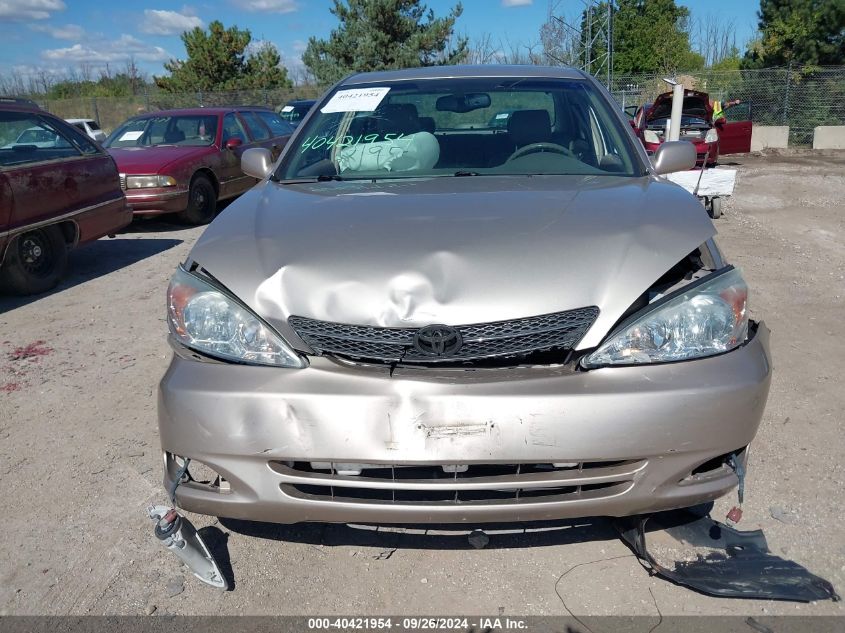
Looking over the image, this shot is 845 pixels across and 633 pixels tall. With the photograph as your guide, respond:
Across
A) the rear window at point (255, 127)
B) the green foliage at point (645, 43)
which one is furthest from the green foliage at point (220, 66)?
the rear window at point (255, 127)

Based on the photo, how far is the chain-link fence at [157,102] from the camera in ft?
96.1

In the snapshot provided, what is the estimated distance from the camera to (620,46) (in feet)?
135

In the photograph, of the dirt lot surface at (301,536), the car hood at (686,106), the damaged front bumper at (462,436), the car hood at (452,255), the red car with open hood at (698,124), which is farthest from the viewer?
the car hood at (686,106)

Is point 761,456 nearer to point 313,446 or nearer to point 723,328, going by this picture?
point 723,328

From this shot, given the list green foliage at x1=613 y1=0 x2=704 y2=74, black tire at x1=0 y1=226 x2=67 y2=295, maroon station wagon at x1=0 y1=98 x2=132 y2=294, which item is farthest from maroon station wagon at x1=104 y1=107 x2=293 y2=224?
green foliage at x1=613 y1=0 x2=704 y2=74

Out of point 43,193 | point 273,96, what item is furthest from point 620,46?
point 43,193

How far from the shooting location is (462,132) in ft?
11.5

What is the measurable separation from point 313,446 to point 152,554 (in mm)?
1039

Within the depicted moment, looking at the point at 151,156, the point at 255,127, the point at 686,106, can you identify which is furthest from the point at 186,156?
the point at 686,106

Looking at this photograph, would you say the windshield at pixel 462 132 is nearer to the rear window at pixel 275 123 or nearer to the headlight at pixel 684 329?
the headlight at pixel 684 329

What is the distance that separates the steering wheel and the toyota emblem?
1474 mm

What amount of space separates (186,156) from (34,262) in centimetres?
324

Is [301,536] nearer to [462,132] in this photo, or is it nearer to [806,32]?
[462,132]

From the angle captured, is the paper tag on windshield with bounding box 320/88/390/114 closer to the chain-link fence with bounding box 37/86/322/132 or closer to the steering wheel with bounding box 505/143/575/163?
the steering wheel with bounding box 505/143/575/163
